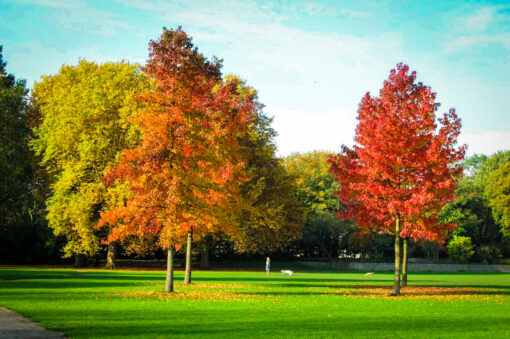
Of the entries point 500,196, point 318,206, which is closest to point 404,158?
point 318,206

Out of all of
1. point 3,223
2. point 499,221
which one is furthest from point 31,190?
point 499,221

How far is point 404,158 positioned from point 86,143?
91.4 feet

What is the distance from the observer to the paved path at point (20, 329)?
1224cm

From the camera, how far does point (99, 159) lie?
46.0m

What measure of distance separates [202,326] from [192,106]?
1281 cm

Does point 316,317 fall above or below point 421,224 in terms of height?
below

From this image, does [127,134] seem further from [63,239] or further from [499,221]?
[499,221]

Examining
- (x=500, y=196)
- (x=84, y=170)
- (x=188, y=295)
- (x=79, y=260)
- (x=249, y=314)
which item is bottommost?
(x=79, y=260)

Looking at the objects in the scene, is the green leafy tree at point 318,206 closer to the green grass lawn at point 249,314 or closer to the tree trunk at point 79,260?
the tree trunk at point 79,260

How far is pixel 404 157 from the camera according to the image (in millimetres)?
25984

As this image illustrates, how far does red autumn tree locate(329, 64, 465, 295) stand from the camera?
85.1ft

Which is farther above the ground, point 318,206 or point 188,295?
point 318,206

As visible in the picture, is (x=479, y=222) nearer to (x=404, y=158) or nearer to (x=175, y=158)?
(x=404, y=158)

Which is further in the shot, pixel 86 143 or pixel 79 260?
pixel 79 260
